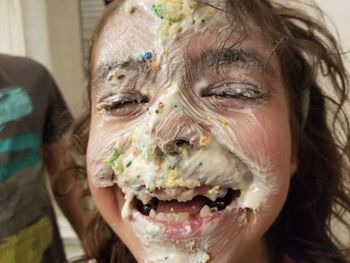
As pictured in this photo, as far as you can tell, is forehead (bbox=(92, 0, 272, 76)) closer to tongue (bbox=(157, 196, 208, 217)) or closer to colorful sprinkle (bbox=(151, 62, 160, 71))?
colorful sprinkle (bbox=(151, 62, 160, 71))

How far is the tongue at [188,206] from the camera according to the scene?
1.98 ft

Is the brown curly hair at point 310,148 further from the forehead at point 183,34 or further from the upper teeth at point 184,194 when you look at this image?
the upper teeth at point 184,194

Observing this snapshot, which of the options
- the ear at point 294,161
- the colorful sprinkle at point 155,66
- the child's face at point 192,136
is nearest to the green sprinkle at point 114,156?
the child's face at point 192,136

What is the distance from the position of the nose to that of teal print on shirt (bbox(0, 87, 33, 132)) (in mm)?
378

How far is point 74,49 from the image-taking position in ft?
4.59

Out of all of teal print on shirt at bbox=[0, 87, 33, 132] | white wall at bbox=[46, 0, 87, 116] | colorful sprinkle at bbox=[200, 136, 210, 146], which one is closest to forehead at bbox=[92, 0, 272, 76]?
colorful sprinkle at bbox=[200, 136, 210, 146]

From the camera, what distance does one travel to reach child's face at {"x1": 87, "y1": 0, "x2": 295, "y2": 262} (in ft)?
1.89

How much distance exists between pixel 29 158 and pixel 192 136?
404 mm

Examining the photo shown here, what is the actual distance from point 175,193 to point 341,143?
370 mm

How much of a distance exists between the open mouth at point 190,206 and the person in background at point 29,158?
1.00 feet

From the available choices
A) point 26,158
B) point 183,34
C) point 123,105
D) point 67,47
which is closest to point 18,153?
point 26,158

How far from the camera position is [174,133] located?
565 mm

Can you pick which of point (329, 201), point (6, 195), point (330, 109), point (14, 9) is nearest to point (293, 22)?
point (330, 109)

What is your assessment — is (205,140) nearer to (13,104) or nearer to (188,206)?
(188,206)
